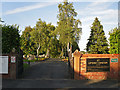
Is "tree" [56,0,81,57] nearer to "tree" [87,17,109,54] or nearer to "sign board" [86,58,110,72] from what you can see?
"tree" [87,17,109,54]

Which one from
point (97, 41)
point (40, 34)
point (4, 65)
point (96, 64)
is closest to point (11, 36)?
point (4, 65)

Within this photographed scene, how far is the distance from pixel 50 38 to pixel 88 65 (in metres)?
58.1

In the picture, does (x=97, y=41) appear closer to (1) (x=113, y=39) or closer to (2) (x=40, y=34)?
(1) (x=113, y=39)

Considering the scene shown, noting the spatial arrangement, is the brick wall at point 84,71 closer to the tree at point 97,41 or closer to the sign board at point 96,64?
the sign board at point 96,64

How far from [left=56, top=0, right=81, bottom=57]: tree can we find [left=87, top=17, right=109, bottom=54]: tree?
4664 millimetres

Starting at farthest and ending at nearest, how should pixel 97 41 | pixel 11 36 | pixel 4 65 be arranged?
pixel 97 41 → pixel 11 36 → pixel 4 65

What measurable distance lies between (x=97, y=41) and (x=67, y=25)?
10407 millimetres

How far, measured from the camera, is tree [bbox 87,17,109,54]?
152 feet

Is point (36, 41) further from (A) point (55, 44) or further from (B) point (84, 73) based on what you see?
(B) point (84, 73)

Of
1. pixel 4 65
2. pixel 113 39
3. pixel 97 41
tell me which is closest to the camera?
pixel 4 65

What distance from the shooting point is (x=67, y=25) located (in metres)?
48.4

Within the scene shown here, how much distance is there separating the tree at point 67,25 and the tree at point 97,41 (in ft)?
15.3

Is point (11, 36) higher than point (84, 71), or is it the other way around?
point (11, 36)

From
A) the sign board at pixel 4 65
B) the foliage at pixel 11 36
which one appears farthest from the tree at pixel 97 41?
the sign board at pixel 4 65
